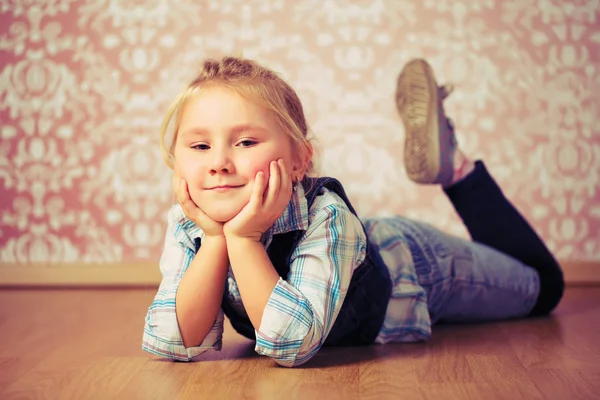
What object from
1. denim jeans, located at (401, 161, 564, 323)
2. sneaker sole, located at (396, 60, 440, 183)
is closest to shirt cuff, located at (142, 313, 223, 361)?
denim jeans, located at (401, 161, 564, 323)

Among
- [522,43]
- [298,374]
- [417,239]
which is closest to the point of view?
[298,374]

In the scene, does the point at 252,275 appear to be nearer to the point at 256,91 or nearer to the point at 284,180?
the point at 284,180

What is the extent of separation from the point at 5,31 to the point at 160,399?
6.21 feet

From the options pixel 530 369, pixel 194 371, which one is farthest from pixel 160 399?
pixel 530 369

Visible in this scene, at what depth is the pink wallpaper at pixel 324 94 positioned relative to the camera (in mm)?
2557

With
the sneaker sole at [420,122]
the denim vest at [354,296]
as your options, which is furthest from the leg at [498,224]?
the denim vest at [354,296]

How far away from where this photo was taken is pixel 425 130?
1.84m

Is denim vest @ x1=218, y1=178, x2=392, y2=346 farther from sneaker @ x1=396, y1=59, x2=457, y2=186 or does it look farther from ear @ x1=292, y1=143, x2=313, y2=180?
sneaker @ x1=396, y1=59, x2=457, y2=186

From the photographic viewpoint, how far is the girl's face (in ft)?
4.05

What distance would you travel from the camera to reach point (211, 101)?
4.19 feet

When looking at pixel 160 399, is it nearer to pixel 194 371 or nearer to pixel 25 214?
pixel 194 371

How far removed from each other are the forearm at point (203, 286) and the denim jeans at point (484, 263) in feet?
1.66

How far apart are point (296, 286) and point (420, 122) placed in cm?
73

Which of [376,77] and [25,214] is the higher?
[376,77]
